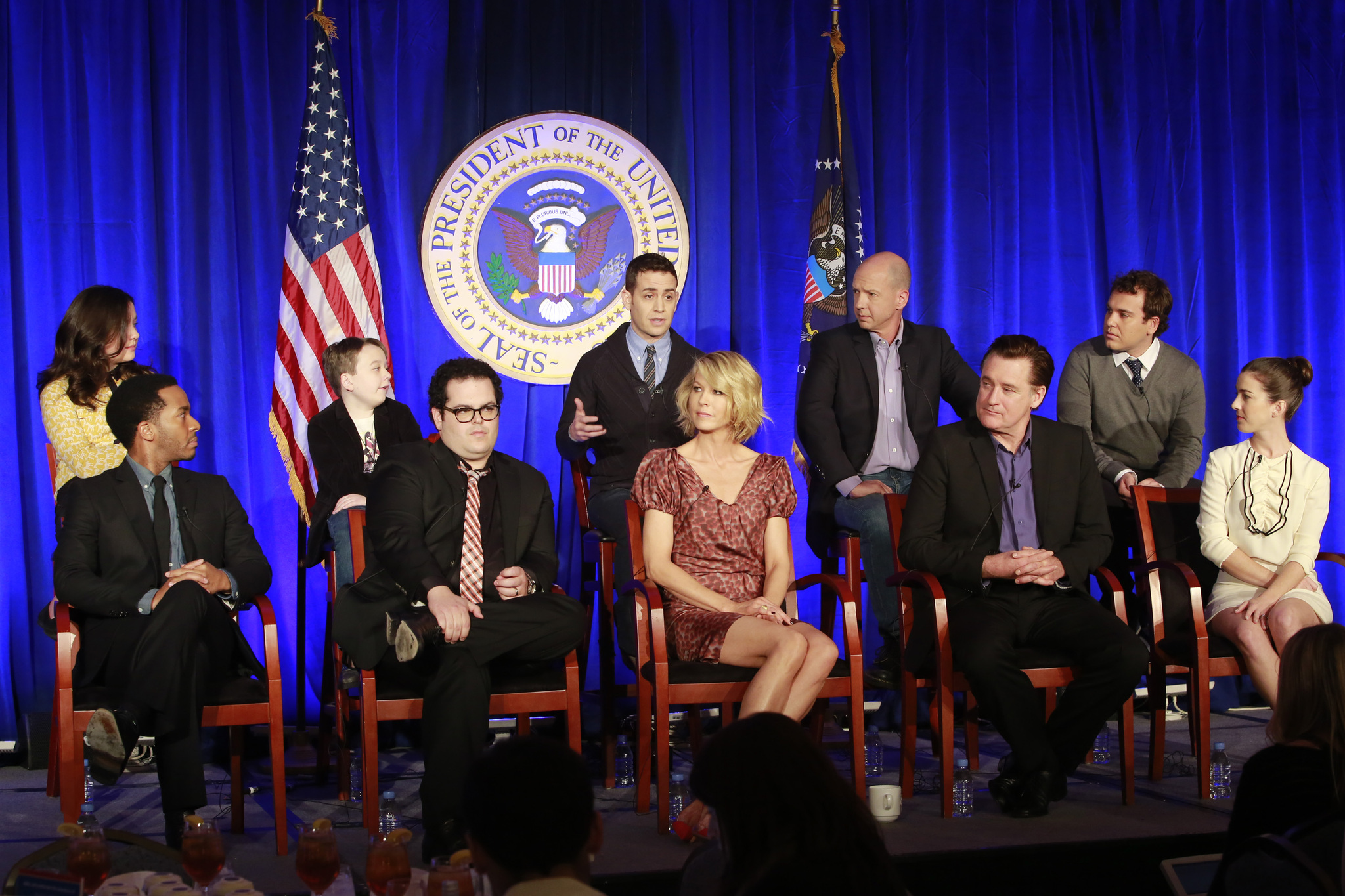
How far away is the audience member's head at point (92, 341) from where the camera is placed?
4109mm

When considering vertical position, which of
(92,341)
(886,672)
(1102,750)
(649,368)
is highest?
(92,341)

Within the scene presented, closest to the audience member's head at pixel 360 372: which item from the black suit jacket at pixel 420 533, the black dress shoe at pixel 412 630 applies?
the black suit jacket at pixel 420 533

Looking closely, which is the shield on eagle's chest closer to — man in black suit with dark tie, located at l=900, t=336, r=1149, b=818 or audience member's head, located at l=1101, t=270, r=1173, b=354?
man in black suit with dark tie, located at l=900, t=336, r=1149, b=818

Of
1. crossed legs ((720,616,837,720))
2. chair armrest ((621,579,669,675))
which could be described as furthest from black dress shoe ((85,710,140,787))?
crossed legs ((720,616,837,720))

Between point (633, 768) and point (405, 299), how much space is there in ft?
6.99

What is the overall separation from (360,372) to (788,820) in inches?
125

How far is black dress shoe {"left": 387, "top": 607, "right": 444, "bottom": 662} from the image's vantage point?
3.21 meters

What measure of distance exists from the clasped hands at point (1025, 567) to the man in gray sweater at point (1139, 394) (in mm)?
1076

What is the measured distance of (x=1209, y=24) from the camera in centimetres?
565

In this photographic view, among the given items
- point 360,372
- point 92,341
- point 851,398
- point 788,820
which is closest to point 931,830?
point 851,398

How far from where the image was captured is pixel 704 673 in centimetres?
345

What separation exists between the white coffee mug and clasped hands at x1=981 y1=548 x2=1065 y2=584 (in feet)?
2.36

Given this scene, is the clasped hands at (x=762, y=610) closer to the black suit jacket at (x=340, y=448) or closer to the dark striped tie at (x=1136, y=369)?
the black suit jacket at (x=340, y=448)

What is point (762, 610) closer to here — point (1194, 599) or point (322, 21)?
point (1194, 599)
